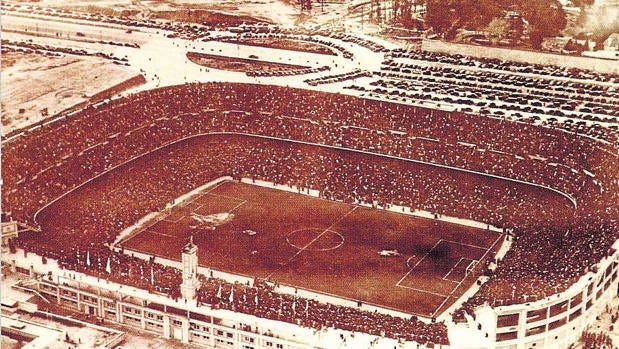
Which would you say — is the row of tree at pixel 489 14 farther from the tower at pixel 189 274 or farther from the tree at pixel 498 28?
the tower at pixel 189 274

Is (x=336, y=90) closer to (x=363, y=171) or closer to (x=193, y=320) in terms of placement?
(x=363, y=171)

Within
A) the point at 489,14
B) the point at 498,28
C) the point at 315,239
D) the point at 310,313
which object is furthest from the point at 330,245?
the point at 498,28

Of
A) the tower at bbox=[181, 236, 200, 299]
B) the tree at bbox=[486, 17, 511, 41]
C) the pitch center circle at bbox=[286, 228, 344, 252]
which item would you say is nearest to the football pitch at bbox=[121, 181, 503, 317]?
the pitch center circle at bbox=[286, 228, 344, 252]

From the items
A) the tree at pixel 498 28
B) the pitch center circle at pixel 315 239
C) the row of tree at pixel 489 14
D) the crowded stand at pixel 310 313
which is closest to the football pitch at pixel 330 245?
Answer: the pitch center circle at pixel 315 239

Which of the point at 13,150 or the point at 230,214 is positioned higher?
the point at 13,150

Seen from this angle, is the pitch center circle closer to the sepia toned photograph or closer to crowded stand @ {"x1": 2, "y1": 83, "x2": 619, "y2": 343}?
the sepia toned photograph

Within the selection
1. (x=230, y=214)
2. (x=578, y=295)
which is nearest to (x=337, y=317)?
(x=578, y=295)
